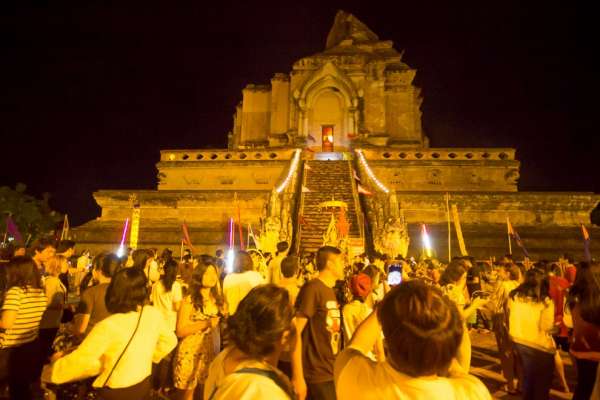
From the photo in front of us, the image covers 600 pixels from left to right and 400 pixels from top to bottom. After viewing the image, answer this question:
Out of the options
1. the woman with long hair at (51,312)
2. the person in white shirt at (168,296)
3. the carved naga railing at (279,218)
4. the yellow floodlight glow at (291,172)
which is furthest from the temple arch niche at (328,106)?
the woman with long hair at (51,312)

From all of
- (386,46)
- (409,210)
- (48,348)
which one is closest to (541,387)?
(48,348)

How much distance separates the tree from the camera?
36.5m

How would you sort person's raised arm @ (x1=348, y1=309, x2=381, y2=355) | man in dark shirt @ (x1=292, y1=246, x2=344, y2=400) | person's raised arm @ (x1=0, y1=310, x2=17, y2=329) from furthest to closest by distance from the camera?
person's raised arm @ (x1=0, y1=310, x2=17, y2=329) < man in dark shirt @ (x1=292, y1=246, x2=344, y2=400) < person's raised arm @ (x1=348, y1=309, x2=381, y2=355)

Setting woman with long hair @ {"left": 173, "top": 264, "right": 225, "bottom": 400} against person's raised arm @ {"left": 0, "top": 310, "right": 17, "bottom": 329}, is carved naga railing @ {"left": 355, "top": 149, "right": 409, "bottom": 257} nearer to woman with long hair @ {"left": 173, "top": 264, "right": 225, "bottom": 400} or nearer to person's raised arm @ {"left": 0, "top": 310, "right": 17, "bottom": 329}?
woman with long hair @ {"left": 173, "top": 264, "right": 225, "bottom": 400}

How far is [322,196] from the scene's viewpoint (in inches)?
771

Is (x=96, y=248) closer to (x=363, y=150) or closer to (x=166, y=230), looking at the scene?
(x=166, y=230)

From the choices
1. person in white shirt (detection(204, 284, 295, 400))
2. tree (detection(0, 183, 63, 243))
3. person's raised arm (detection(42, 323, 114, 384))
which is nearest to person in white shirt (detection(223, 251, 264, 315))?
person's raised arm (detection(42, 323, 114, 384))

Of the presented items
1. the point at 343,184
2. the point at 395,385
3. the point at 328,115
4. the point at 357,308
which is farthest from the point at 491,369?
the point at 328,115

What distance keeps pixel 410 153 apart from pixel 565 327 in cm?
1798

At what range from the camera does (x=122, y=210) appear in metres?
22.6

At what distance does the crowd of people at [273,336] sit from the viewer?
70.2 inches

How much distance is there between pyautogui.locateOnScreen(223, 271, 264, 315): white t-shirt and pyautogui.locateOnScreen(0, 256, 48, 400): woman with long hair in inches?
89.7

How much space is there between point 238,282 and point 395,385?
417 cm

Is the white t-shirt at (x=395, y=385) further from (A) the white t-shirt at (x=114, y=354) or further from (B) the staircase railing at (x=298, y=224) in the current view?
(B) the staircase railing at (x=298, y=224)
